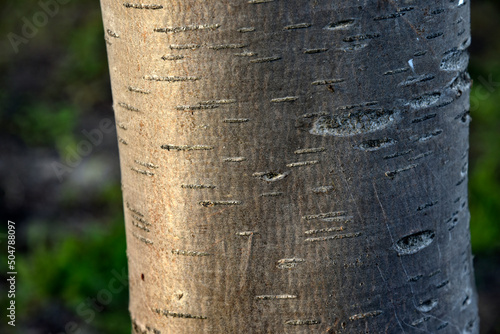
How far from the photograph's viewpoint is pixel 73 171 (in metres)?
4.16

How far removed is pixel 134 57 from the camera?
1008mm

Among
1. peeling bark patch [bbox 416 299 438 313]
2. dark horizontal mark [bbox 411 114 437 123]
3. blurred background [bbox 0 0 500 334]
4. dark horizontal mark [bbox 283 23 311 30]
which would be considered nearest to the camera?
dark horizontal mark [bbox 283 23 311 30]

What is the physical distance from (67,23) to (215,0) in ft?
16.3

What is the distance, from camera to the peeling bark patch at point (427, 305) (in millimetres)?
1100

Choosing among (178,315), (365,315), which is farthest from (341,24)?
(178,315)

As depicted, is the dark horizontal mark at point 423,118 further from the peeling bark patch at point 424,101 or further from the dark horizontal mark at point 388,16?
the dark horizontal mark at point 388,16

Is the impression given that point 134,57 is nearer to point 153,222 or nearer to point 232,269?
point 153,222

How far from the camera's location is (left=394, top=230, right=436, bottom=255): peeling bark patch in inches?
41.3

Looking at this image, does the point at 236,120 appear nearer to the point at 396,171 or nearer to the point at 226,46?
the point at 226,46

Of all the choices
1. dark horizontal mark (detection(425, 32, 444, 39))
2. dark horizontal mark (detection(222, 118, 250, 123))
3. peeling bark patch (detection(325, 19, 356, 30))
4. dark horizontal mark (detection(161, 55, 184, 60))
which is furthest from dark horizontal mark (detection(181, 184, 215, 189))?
dark horizontal mark (detection(425, 32, 444, 39))

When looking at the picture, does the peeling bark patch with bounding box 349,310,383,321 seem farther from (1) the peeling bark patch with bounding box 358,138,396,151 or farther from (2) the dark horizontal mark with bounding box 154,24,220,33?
(2) the dark horizontal mark with bounding box 154,24,220,33

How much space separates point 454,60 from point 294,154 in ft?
1.31

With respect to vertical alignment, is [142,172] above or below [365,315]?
above

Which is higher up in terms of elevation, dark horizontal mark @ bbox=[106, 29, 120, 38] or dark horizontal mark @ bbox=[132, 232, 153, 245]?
dark horizontal mark @ bbox=[106, 29, 120, 38]
